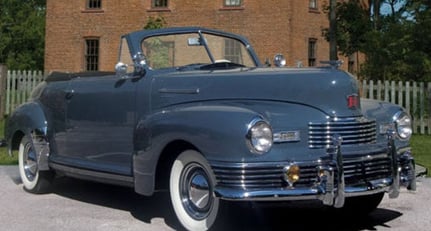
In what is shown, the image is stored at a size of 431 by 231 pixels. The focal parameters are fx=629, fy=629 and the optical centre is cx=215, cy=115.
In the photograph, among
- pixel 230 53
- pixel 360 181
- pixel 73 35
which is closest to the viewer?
pixel 360 181

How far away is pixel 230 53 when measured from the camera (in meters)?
7.20

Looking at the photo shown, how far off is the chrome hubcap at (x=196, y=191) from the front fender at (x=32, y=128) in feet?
8.07

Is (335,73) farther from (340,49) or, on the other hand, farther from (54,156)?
(340,49)

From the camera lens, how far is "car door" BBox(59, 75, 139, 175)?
6.13 metres

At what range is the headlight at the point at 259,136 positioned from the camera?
477 centimetres

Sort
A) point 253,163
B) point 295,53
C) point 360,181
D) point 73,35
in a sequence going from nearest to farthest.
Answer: point 253,163, point 360,181, point 295,53, point 73,35

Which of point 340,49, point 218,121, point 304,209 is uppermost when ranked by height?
point 340,49

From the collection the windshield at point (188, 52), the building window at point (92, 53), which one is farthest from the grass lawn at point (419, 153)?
the building window at point (92, 53)

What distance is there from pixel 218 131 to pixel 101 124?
193 cm

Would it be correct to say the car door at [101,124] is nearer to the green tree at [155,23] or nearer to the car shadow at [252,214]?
the car shadow at [252,214]

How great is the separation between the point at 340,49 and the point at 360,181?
18.6 meters

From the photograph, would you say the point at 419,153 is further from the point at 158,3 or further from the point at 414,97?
the point at 158,3

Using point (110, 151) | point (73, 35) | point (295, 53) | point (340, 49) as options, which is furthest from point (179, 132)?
point (73, 35)

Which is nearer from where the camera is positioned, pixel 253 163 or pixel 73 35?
pixel 253 163
